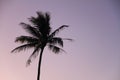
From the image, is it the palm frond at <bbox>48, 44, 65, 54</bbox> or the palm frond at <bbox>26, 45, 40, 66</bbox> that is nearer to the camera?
the palm frond at <bbox>26, 45, 40, 66</bbox>

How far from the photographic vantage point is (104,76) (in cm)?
729

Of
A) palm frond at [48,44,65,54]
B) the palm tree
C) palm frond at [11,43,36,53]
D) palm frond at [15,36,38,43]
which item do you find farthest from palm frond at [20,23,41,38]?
palm frond at [48,44,65,54]

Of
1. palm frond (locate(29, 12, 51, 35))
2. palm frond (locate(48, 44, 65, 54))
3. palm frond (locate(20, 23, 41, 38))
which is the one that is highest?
palm frond (locate(29, 12, 51, 35))

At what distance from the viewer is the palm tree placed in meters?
7.37

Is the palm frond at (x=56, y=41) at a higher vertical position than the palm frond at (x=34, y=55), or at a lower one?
higher

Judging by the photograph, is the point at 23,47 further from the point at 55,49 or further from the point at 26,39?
the point at 55,49

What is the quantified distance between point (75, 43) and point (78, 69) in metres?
0.77

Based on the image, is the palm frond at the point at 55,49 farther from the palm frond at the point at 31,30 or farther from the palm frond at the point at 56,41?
the palm frond at the point at 31,30

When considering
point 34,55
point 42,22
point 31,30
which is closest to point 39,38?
point 31,30

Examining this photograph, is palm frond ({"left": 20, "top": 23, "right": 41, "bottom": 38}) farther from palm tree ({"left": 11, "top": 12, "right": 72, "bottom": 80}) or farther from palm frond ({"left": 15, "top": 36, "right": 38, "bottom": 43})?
palm frond ({"left": 15, "top": 36, "right": 38, "bottom": 43})

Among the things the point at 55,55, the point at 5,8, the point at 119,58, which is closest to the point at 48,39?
the point at 55,55

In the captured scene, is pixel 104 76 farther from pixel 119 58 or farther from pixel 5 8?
pixel 5 8

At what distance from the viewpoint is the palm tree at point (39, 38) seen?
737 centimetres

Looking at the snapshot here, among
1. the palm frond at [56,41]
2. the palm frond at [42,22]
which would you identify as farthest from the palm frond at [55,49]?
the palm frond at [42,22]
